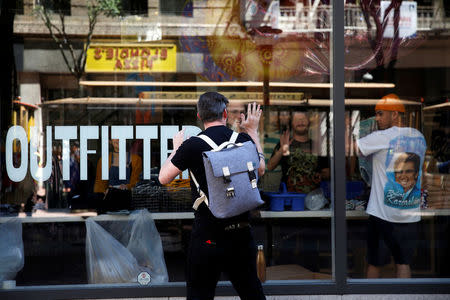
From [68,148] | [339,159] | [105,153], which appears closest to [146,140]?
[105,153]

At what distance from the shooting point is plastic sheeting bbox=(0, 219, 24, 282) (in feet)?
14.6

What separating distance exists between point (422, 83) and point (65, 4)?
4931mm

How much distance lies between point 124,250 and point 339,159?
6.42 feet

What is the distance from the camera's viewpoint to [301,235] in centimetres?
534

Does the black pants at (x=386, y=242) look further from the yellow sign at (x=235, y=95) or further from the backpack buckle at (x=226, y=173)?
the backpack buckle at (x=226, y=173)

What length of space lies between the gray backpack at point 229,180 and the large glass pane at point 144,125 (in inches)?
46.2

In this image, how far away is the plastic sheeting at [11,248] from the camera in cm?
444

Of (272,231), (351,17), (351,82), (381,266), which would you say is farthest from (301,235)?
(351,17)

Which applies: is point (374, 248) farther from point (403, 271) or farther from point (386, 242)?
point (403, 271)

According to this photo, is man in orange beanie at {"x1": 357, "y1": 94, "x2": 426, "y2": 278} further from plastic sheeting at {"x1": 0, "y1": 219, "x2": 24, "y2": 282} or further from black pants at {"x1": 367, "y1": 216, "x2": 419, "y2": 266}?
plastic sheeting at {"x1": 0, "y1": 219, "x2": 24, "y2": 282}

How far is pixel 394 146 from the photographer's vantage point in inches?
190

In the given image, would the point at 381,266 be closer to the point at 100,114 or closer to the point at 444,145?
the point at 444,145

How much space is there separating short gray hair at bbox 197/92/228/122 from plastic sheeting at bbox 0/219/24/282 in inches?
96.4

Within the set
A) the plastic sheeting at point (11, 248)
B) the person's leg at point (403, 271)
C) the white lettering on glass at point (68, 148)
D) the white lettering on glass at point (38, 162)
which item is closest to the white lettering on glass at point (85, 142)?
the white lettering on glass at point (68, 148)
